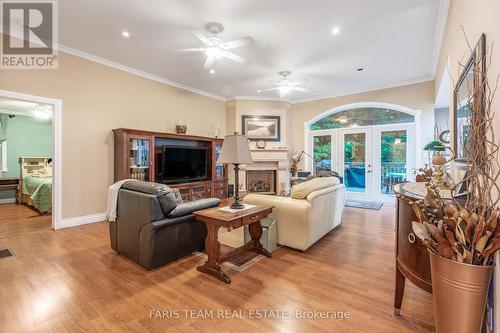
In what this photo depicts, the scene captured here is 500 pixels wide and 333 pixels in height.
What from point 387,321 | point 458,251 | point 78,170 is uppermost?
point 78,170

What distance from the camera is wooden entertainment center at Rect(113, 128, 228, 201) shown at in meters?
4.47

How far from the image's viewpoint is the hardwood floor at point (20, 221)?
154 inches

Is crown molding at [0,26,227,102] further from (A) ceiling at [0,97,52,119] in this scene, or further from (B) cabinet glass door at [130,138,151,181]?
(A) ceiling at [0,97,52,119]

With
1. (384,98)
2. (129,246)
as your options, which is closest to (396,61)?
(384,98)

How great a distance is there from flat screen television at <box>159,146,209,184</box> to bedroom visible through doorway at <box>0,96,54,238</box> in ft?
8.29

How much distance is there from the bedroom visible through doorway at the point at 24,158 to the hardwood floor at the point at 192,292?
2.98m

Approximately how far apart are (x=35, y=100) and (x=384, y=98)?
23.3 feet

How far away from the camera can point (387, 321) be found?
1802 mm

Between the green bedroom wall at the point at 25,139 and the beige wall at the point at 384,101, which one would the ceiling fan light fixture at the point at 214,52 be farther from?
the green bedroom wall at the point at 25,139

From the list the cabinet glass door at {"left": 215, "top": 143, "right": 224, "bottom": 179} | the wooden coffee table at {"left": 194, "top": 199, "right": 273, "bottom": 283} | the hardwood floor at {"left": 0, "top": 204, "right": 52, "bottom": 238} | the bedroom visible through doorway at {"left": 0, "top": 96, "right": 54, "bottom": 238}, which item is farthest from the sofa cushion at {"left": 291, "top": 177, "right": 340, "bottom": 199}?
the bedroom visible through doorway at {"left": 0, "top": 96, "right": 54, "bottom": 238}

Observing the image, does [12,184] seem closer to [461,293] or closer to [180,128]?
[180,128]

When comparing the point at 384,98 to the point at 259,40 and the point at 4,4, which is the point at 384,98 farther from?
the point at 4,4

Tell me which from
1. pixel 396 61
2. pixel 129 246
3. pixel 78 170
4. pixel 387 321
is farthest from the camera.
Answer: pixel 396 61

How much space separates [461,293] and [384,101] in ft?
19.1
